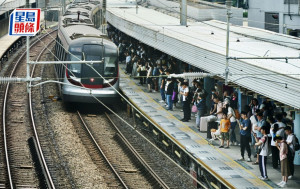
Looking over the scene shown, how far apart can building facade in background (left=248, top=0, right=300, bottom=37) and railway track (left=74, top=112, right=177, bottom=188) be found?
8686 millimetres

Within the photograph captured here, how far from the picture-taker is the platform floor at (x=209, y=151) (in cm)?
1625

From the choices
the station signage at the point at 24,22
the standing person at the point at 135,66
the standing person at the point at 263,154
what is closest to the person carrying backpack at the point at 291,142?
the standing person at the point at 263,154

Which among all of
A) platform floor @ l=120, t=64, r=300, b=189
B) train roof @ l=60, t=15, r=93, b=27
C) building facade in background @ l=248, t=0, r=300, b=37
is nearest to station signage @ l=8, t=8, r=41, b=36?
platform floor @ l=120, t=64, r=300, b=189

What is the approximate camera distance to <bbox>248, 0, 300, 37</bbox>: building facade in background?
3188 centimetres

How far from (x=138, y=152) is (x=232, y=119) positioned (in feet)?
11.6

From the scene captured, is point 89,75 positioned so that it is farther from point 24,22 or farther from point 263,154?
point 263,154

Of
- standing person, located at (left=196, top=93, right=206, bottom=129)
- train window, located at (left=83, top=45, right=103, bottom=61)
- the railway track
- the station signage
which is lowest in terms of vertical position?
the railway track

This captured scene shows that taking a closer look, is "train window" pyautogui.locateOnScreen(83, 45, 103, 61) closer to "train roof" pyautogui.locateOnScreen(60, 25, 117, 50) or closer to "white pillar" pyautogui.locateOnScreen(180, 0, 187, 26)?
"train roof" pyautogui.locateOnScreen(60, 25, 117, 50)

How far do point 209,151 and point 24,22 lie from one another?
20.6 ft

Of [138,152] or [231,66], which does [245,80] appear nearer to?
[231,66]

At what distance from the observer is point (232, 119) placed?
1948cm

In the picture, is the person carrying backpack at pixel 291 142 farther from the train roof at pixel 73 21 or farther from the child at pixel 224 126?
the train roof at pixel 73 21

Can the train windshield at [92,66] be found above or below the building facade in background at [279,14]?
below

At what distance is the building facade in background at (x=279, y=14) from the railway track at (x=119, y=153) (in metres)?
8.69
